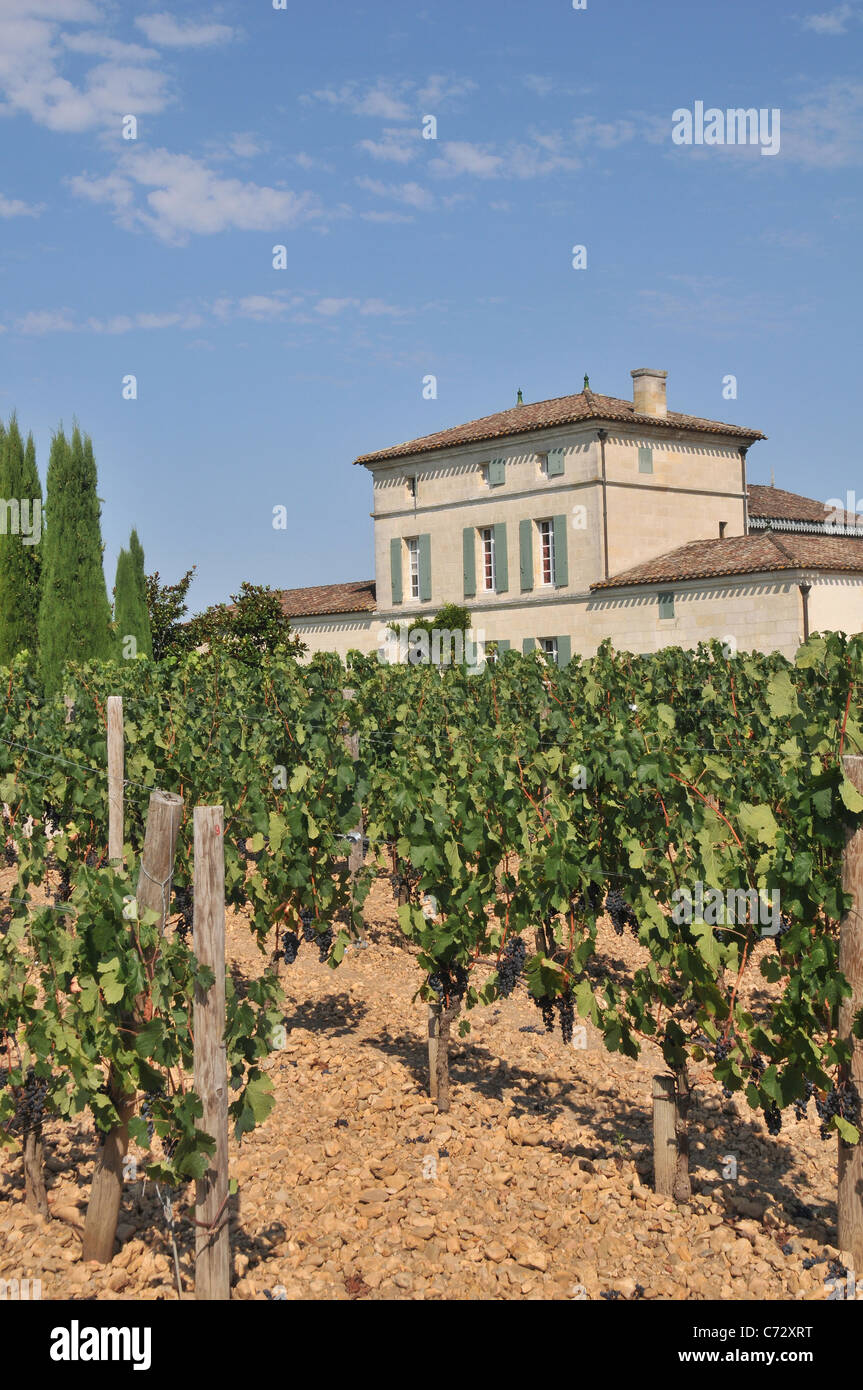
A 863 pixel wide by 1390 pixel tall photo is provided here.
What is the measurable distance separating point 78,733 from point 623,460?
20052 millimetres

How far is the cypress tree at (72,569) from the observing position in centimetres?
2497

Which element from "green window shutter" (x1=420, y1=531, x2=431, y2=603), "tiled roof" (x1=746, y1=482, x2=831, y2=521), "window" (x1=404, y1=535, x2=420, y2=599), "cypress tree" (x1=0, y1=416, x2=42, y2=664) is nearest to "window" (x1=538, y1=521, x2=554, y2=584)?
"green window shutter" (x1=420, y1=531, x2=431, y2=603)

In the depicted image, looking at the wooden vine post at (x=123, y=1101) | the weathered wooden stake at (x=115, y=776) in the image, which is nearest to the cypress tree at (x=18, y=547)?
the weathered wooden stake at (x=115, y=776)

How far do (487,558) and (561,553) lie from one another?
2680 mm

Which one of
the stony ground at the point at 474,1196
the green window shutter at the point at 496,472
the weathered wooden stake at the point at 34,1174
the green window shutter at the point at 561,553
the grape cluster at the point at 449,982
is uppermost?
the green window shutter at the point at 496,472

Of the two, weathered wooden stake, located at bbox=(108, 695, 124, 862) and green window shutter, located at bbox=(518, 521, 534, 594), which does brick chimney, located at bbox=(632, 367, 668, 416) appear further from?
weathered wooden stake, located at bbox=(108, 695, 124, 862)

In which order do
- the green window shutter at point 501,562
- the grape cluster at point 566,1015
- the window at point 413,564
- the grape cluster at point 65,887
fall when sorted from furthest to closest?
1. the window at point 413,564
2. the green window shutter at point 501,562
3. the grape cluster at point 65,887
4. the grape cluster at point 566,1015

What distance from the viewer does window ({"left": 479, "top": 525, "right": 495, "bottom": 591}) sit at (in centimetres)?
2916

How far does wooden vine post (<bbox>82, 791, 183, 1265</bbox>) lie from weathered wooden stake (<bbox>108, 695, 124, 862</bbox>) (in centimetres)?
298

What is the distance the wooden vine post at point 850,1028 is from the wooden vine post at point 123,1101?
8.52ft

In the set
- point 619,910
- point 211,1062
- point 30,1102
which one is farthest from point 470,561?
point 211,1062

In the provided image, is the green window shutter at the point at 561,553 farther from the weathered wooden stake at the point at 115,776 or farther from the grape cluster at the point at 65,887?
the weathered wooden stake at the point at 115,776

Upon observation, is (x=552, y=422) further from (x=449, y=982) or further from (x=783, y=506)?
(x=449, y=982)

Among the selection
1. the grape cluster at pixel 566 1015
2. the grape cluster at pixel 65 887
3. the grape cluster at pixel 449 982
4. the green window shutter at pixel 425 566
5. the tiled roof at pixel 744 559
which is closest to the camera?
the grape cluster at pixel 566 1015
